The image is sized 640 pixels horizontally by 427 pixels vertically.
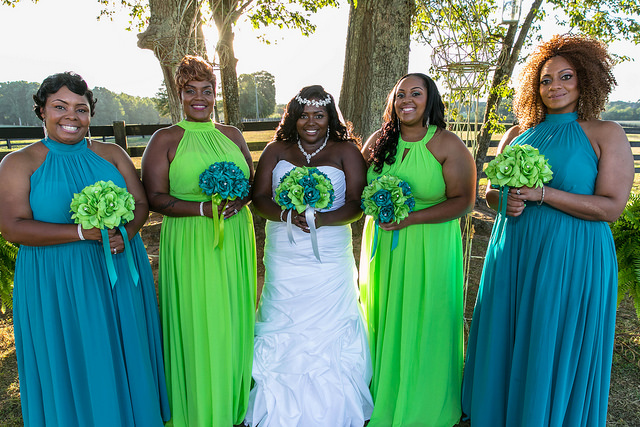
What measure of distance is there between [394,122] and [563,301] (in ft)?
6.13

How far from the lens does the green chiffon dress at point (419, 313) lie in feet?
10.9

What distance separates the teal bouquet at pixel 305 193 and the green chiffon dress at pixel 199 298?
498mm

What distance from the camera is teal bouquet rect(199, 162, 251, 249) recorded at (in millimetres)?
3035

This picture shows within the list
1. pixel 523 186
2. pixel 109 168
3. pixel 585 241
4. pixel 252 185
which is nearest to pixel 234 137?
pixel 252 185

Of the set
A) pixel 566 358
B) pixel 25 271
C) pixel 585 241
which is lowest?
pixel 566 358

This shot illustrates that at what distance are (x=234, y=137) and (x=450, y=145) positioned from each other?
73.1 inches

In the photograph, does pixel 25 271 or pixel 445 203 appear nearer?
pixel 25 271

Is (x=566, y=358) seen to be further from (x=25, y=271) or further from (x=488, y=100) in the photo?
(x=488, y=100)

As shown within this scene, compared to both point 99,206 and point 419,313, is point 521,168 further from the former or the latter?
point 99,206

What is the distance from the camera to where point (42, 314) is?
277 cm

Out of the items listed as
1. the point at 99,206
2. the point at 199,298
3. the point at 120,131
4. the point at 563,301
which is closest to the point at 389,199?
the point at 563,301

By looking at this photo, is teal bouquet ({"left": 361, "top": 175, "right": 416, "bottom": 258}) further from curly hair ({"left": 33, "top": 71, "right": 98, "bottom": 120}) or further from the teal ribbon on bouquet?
curly hair ({"left": 33, "top": 71, "right": 98, "bottom": 120})

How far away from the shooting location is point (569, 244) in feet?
8.89

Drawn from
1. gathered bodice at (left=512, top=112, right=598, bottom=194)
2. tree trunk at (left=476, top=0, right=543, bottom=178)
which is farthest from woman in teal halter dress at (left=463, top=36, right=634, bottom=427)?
tree trunk at (left=476, top=0, right=543, bottom=178)
